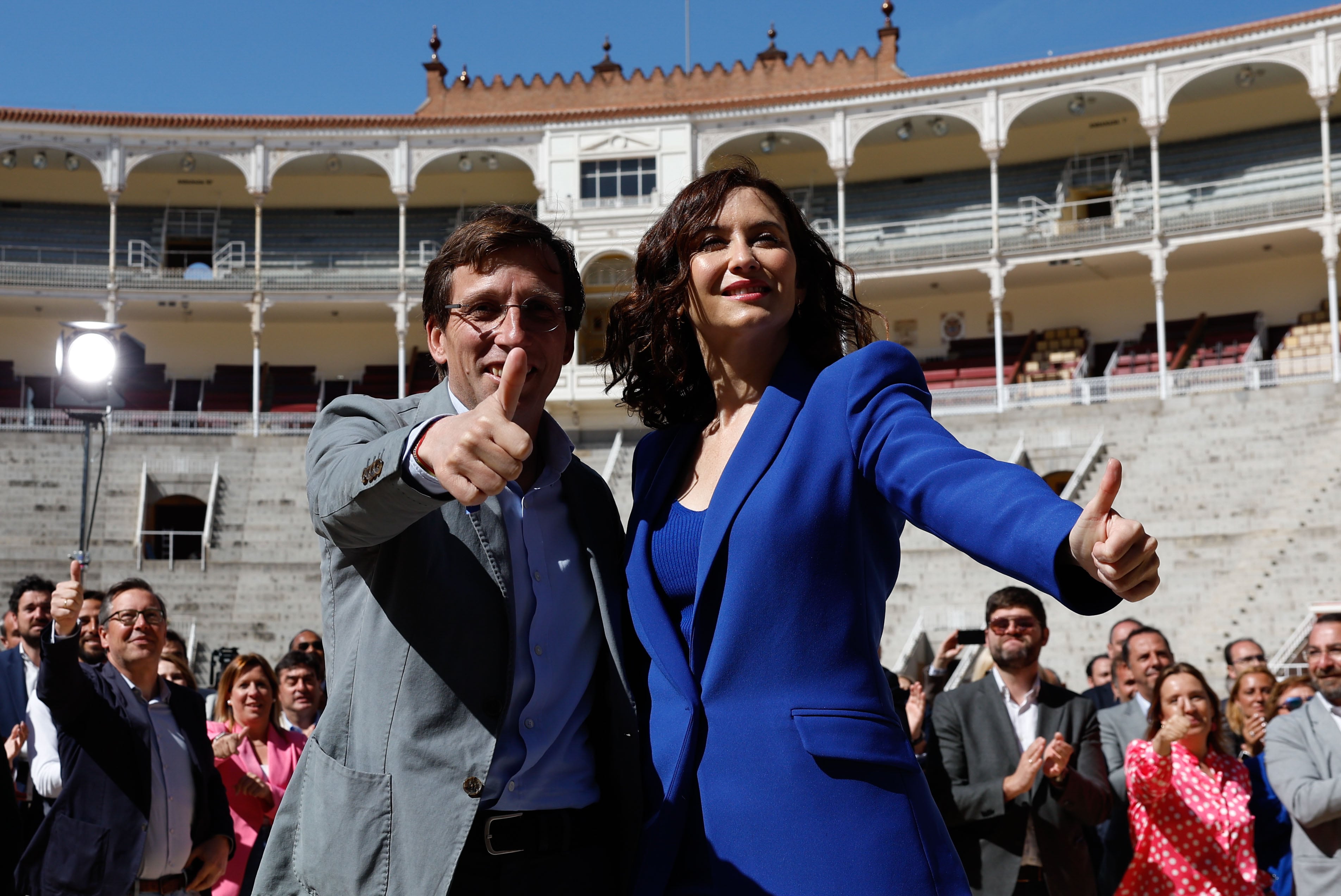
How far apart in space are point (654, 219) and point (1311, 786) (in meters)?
27.4

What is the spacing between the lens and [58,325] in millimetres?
34781

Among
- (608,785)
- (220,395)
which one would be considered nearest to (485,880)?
(608,785)

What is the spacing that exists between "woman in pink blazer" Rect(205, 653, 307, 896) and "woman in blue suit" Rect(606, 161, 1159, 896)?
15.9 feet

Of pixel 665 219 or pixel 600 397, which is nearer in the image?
pixel 665 219

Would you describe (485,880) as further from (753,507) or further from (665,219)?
(665,219)

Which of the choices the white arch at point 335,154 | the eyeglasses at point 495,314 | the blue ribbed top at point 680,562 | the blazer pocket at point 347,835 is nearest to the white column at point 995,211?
the white arch at point 335,154

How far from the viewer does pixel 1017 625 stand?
6000 millimetres

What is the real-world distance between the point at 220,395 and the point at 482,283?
1385 inches

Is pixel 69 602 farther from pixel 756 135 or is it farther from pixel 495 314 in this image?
pixel 756 135

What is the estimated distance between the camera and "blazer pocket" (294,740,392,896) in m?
2.51

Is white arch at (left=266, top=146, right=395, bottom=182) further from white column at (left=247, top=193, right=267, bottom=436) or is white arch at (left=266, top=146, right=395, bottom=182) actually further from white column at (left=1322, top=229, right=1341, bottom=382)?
white column at (left=1322, top=229, right=1341, bottom=382)

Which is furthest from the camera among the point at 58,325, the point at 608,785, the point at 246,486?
the point at 58,325

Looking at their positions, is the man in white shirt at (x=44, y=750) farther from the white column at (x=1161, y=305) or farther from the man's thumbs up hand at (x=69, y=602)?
the white column at (x=1161, y=305)

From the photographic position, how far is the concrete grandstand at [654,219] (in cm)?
2536
